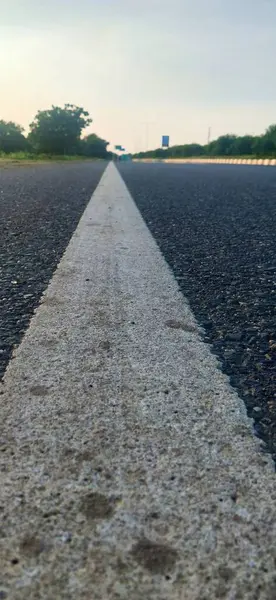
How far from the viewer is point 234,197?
6461 millimetres

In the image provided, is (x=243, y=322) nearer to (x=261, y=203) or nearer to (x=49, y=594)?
(x=49, y=594)

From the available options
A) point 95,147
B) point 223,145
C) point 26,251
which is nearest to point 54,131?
point 95,147

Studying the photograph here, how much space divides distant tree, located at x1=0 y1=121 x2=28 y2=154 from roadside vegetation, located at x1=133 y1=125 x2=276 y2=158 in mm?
28948

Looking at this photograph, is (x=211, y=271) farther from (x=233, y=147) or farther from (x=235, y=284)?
(x=233, y=147)

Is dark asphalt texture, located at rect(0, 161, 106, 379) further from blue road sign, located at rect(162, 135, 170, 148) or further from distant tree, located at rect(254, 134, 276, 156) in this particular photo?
blue road sign, located at rect(162, 135, 170, 148)

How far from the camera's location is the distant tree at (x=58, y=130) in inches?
3487

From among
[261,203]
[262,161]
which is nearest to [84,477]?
[261,203]

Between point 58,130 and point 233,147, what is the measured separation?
1185 inches

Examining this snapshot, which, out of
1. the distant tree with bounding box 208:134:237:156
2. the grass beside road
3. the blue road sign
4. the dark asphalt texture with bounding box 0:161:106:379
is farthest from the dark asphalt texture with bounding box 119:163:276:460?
the blue road sign

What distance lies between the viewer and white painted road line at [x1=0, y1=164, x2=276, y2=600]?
64cm

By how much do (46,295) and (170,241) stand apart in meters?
1.40

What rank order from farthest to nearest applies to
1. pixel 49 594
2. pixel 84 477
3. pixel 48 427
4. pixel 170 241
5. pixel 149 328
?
pixel 170 241
pixel 149 328
pixel 48 427
pixel 84 477
pixel 49 594

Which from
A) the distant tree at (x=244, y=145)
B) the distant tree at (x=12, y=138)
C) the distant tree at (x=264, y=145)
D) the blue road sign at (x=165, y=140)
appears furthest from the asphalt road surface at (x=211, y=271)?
the blue road sign at (x=165, y=140)

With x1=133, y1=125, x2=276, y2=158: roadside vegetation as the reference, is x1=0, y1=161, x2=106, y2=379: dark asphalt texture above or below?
below
